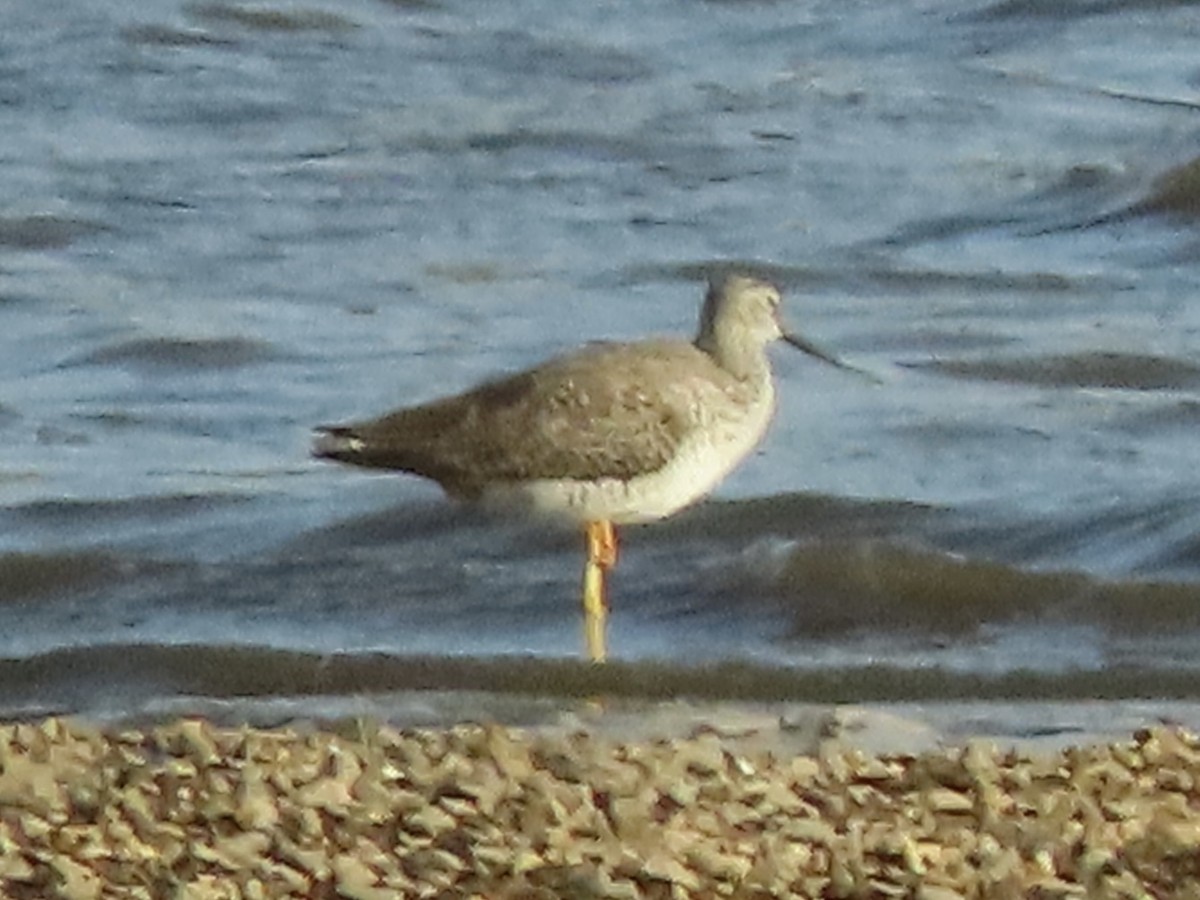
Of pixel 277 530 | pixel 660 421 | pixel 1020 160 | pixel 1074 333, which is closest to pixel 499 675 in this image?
pixel 660 421

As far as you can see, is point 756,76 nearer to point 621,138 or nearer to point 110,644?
point 621,138

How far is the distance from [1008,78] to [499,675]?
724 centimetres

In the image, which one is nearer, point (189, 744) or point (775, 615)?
point (189, 744)

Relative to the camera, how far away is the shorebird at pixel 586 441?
8.66 meters

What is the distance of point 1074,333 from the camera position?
11531 millimetres

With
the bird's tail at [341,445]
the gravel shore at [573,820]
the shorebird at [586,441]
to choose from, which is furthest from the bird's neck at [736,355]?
the gravel shore at [573,820]

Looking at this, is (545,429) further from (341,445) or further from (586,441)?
(341,445)

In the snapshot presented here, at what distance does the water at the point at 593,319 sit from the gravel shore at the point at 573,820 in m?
2.19

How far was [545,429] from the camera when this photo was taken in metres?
8.65

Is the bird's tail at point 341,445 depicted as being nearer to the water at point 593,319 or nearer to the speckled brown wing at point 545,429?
the speckled brown wing at point 545,429

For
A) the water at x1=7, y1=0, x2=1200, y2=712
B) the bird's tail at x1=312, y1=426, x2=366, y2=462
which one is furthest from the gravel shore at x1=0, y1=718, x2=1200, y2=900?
the bird's tail at x1=312, y1=426, x2=366, y2=462

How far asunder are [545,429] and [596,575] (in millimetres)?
502

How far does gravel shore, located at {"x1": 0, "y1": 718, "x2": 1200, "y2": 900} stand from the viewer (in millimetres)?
5602

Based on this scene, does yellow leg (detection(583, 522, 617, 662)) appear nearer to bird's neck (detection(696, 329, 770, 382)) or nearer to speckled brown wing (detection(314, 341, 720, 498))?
speckled brown wing (detection(314, 341, 720, 498))
